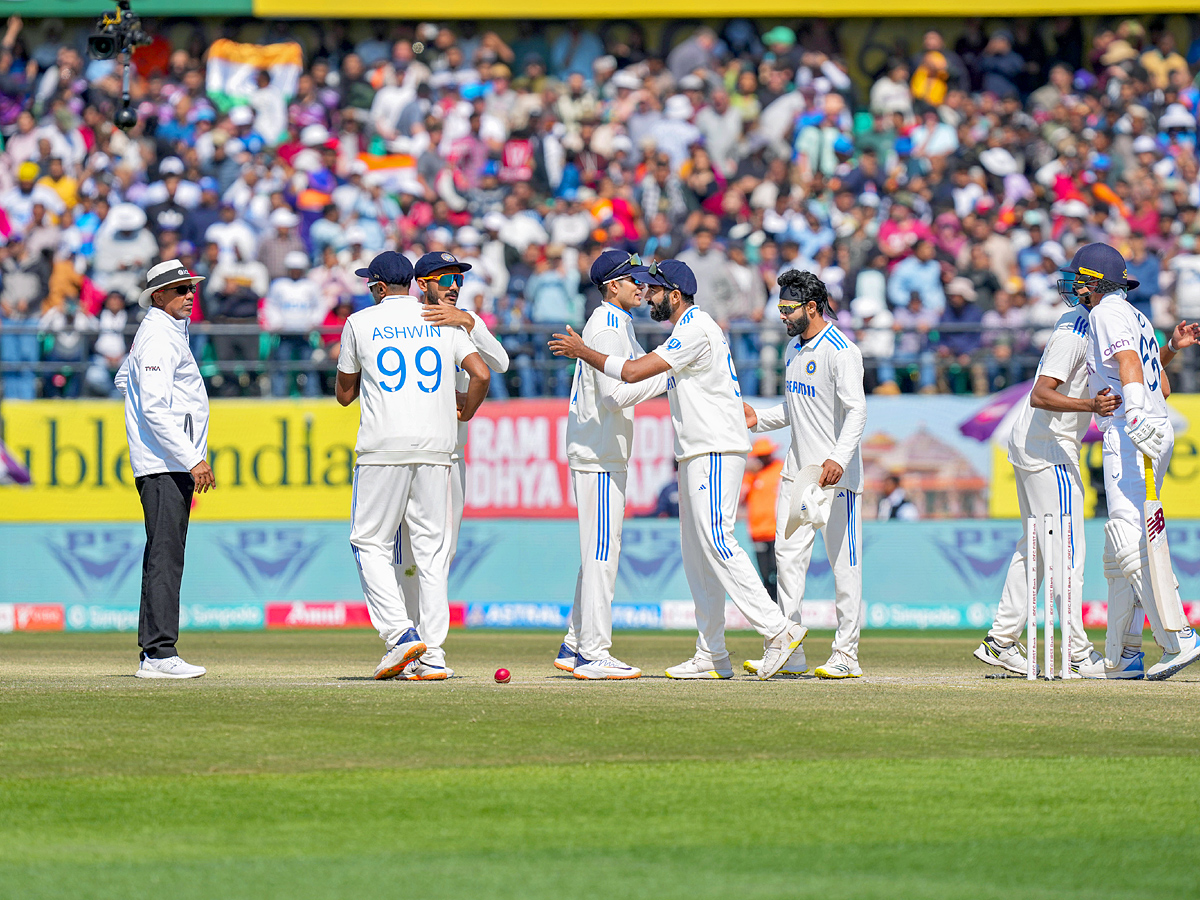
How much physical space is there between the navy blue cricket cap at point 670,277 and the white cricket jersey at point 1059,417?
7.20 feet

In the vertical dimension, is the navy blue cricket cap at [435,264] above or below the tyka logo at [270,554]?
above

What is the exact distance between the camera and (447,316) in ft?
32.9

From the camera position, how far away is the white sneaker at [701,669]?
10.2 metres

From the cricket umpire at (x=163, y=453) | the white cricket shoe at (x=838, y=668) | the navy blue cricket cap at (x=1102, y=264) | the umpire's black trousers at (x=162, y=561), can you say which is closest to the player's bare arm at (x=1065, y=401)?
the navy blue cricket cap at (x=1102, y=264)

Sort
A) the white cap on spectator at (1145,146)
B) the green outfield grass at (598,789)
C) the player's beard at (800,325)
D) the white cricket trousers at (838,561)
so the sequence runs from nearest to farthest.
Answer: the green outfield grass at (598,789) → the white cricket trousers at (838,561) → the player's beard at (800,325) → the white cap on spectator at (1145,146)

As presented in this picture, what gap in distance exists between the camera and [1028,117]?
2491 centimetres

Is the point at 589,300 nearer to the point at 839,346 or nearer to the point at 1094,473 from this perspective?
the point at 1094,473

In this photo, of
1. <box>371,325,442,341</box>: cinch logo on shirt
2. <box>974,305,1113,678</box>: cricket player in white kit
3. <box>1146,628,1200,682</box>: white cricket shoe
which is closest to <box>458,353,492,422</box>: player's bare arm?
<box>371,325,442,341</box>: cinch logo on shirt

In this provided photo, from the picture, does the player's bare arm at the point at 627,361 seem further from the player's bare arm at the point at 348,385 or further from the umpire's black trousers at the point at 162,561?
the umpire's black trousers at the point at 162,561

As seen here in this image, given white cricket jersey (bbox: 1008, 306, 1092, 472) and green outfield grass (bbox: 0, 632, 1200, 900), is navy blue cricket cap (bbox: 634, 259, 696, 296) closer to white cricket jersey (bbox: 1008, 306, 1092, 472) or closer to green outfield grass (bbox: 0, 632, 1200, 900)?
white cricket jersey (bbox: 1008, 306, 1092, 472)

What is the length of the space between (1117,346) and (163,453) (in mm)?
5629

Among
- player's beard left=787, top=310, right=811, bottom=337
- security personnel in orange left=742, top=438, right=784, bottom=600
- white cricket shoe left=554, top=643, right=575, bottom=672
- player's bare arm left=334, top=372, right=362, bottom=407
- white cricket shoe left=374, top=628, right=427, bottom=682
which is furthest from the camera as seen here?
security personnel in orange left=742, top=438, right=784, bottom=600

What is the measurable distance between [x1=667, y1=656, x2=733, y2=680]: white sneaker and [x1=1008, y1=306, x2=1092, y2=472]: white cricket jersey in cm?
230

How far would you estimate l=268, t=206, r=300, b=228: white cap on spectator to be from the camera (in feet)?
73.1
